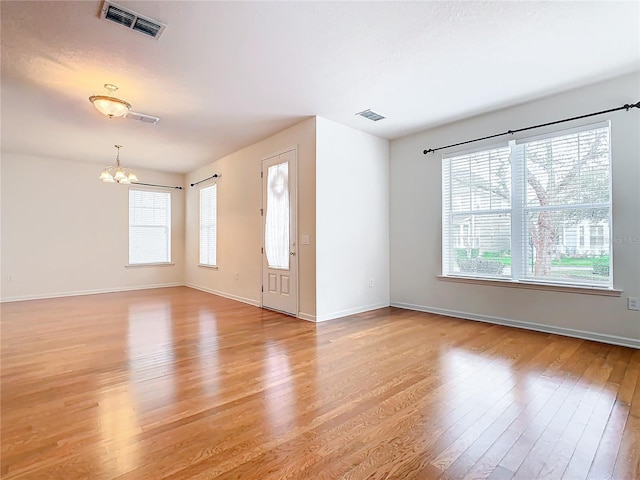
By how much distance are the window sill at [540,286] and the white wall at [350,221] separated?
110cm

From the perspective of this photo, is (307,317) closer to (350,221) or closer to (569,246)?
(350,221)

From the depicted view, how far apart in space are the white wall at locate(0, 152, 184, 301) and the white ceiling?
2.15 metres

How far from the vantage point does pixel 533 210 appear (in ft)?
13.2

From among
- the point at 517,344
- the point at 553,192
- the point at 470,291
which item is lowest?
the point at 517,344

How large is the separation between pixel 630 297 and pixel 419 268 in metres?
2.41

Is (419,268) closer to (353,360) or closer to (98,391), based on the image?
(353,360)

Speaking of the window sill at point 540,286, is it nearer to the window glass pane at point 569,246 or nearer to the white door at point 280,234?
the window glass pane at point 569,246

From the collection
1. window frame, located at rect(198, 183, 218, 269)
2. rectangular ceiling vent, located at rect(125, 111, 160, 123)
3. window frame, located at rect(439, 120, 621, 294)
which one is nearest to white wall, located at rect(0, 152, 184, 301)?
window frame, located at rect(198, 183, 218, 269)

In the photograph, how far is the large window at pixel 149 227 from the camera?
7555 mm

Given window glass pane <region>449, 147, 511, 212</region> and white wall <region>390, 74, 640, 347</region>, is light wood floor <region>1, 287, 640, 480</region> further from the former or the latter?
window glass pane <region>449, 147, 511, 212</region>

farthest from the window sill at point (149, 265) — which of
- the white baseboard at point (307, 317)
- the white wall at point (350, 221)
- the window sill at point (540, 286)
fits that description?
the window sill at point (540, 286)

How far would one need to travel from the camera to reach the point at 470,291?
4.57 m

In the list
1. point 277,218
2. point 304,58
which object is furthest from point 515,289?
point 304,58

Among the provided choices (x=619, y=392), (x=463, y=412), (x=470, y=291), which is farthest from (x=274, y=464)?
(x=470, y=291)
